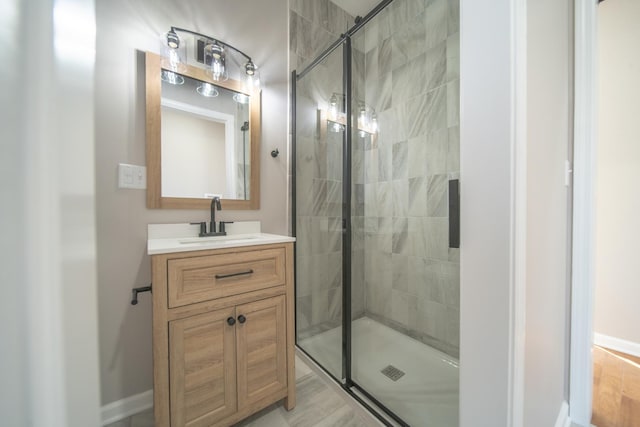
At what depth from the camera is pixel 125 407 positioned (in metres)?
1.16

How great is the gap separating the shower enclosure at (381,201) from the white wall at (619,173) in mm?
1265

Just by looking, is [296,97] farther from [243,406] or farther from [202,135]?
[243,406]

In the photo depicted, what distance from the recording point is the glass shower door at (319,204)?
1649 mm

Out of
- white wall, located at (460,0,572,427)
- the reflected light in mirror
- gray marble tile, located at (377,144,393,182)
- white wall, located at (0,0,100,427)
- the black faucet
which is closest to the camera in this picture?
white wall, located at (0,0,100,427)

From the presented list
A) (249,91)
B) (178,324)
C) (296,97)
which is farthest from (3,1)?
(296,97)

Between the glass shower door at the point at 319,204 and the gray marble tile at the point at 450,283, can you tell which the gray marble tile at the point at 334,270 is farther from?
the gray marble tile at the point at 450,283

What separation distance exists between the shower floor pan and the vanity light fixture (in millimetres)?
1756

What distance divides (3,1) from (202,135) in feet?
4.68

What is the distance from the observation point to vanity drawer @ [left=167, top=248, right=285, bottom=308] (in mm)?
895

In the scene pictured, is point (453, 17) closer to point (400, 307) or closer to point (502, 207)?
point (502, 207)

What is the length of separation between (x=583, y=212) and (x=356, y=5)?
2193 mm

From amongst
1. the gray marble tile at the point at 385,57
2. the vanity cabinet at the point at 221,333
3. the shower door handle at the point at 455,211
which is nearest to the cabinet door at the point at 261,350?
the vanity cabinet at the point at 221,333

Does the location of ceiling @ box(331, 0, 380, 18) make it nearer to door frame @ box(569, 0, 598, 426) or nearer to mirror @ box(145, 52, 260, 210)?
mirror @ box(145, 52, 260, 210)

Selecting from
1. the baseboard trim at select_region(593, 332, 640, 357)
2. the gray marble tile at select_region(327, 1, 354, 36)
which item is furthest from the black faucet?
the baseboard trim at select_region(593, 332, 640, 357)
